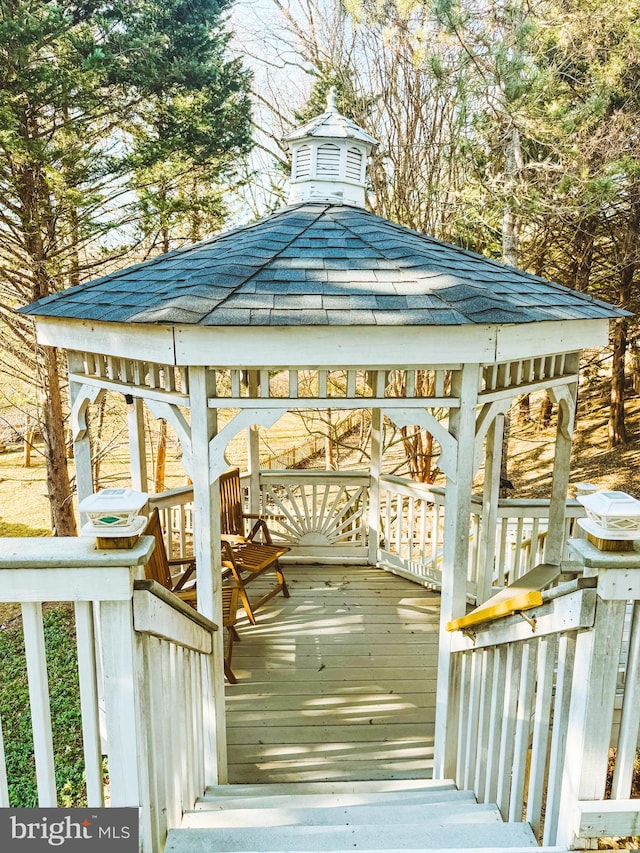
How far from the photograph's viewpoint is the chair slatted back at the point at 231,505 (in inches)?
193

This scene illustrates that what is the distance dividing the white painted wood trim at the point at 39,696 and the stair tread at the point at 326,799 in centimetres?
123

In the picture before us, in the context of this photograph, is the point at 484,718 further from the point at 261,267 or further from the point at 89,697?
the point at 261,267

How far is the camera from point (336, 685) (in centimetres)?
372

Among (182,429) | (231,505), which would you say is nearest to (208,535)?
(182,429)

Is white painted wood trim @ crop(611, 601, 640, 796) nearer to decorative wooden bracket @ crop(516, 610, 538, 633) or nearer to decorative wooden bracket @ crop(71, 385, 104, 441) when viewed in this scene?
decorative wooden bracket @ crop(516, 610, 538, 633)

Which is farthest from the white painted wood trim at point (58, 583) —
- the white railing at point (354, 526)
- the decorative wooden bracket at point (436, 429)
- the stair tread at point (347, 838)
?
the white railing at point (354, 526)

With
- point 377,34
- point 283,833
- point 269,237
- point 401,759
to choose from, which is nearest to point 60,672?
point 401,759

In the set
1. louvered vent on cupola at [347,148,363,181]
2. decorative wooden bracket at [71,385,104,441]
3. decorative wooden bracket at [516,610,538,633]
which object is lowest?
decorative wooden bracket at [516,610,538,633]

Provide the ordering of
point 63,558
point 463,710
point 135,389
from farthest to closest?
point 135,389 < point 463,710 < point 63,558

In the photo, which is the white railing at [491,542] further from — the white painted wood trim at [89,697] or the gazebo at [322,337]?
the white painted wood trim at [89,697]

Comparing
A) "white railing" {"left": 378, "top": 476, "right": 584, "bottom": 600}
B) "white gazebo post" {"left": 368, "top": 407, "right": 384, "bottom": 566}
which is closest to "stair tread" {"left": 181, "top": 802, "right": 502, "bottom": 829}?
"white railing" {"left": 378, "top": 476, "right": 584, "bottom": 600}

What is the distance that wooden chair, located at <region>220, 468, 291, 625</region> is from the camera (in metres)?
4.41

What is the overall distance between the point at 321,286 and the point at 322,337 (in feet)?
1.12

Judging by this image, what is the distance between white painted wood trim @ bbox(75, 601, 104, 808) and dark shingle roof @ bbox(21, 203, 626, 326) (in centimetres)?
142
